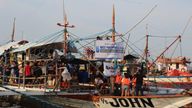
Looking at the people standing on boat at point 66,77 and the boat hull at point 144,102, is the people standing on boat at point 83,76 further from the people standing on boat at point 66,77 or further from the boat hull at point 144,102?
the boat hull at point 144,102


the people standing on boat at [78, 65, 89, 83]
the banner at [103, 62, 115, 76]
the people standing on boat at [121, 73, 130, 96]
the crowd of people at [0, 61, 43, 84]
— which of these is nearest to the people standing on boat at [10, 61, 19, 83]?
the crowd of people at [0, 61, 43, 84]

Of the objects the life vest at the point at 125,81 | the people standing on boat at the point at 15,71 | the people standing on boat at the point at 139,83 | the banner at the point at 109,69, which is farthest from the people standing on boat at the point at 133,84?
the people standing on boat at the point at 15,71

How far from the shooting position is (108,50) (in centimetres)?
2211

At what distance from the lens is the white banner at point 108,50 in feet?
72.2

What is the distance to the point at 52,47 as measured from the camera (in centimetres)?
2780

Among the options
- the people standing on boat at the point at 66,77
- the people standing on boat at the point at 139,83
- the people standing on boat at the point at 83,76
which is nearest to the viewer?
the people standing on boat at the point at 139,83

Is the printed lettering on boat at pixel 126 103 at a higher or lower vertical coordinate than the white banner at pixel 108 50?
lower

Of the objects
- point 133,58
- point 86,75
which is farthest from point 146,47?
point 86,75

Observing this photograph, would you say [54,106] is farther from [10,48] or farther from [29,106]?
[10,48]

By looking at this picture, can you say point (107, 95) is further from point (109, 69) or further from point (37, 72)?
point (37, 72)

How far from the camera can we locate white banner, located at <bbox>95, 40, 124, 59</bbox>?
72.2 ft

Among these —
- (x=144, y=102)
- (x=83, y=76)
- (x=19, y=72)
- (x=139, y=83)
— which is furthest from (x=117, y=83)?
(x=19, y=72)

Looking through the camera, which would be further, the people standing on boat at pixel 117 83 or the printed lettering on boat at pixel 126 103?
the people standing on boat at pixel 117 83

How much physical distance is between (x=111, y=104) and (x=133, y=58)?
262 inches
